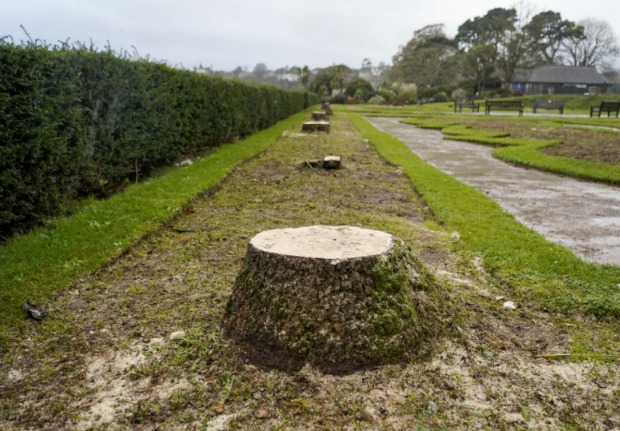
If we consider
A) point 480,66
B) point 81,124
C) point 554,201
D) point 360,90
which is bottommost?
point 554,201

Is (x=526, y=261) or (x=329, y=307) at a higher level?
(x=329, y=307)

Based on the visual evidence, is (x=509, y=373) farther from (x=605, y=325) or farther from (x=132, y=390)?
(x=132, y=390)

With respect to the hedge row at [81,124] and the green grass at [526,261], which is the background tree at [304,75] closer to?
the hedge row at [81,124]

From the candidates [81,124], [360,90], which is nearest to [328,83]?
[360,90]

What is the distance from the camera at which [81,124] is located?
6.95 m

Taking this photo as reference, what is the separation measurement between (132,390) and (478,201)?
6703 millimetres

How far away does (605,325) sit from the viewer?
3.59m

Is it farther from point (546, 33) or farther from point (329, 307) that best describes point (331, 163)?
point (546, 33)

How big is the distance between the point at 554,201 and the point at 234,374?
292 inches

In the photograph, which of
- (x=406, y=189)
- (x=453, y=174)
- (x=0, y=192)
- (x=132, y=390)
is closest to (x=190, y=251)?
(x=0, y=192)

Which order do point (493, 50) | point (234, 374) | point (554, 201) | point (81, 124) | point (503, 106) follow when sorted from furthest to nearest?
1. point (493, 50)
2. point (503, 106)
3. point (554, 201)
4. point (81, 124)
5. point (234, 374)

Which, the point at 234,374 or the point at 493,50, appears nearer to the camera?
the point at 234,374

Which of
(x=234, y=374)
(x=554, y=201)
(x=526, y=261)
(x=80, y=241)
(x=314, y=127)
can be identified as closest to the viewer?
(x=234, y=374)

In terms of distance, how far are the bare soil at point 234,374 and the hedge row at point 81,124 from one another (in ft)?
6.32
